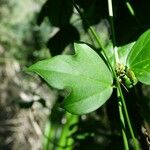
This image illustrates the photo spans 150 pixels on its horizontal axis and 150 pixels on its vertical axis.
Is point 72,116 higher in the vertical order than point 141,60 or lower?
lower

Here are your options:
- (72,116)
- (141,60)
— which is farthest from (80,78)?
(72,116)

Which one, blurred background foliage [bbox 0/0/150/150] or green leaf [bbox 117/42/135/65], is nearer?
green leaf [bbox 117/42/135/65]

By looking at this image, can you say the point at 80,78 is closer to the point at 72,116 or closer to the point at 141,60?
the point at 141,60

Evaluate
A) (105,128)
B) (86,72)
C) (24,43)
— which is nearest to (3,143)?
(24,43)

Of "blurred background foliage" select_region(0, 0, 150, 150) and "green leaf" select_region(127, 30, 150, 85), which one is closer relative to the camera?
"green leaf" select_region(127, 30, 150, 85)

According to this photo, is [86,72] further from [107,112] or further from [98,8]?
[107,112]
